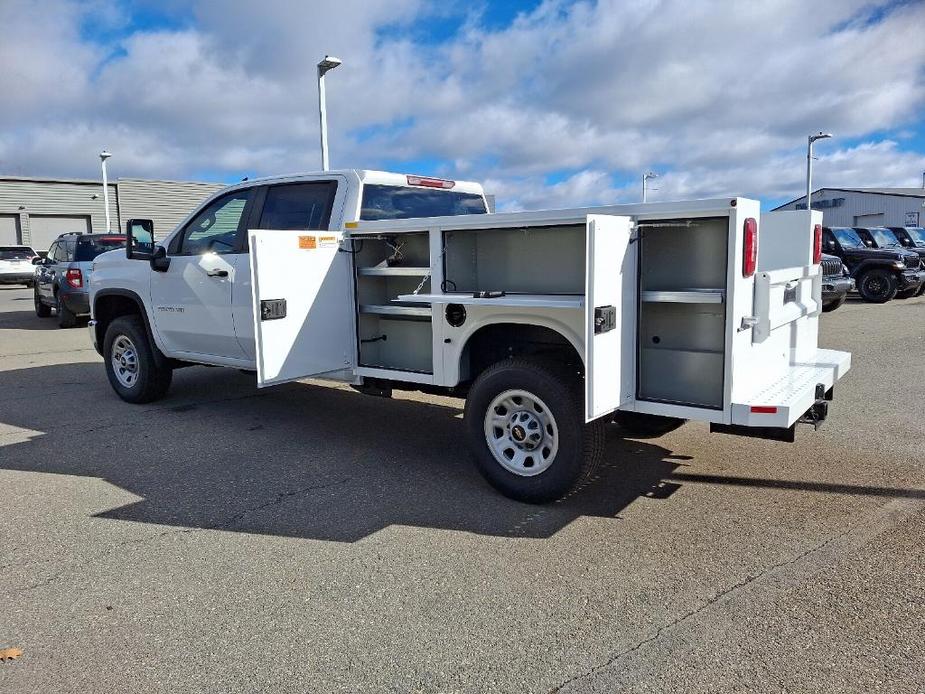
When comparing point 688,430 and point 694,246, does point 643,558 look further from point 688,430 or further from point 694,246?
point 688,430

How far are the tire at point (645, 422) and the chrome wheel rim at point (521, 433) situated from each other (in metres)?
0.54

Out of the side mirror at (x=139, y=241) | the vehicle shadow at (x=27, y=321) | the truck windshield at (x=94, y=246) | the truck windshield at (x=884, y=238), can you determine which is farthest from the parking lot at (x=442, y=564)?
the truck windshield at (x=884, y=238)

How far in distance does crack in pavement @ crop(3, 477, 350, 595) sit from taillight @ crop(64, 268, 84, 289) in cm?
1138

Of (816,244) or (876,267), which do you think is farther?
(876,267)

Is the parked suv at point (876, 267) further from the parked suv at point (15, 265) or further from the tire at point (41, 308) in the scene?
the parked suv at point (15, 265)

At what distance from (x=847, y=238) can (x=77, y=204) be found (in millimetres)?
39216

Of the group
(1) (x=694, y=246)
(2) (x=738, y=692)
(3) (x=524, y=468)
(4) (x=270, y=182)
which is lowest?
(2) (x=738, y=692)

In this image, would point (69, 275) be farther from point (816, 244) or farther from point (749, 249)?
point (749, 249)

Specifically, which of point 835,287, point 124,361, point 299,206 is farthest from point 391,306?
point 835,287

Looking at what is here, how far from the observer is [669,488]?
16.3 ft

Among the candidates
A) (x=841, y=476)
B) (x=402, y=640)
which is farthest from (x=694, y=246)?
(x=402, y=640)

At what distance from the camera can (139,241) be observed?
686 centimetres

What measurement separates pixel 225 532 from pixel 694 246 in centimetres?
312

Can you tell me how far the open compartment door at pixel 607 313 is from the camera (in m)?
3.84
